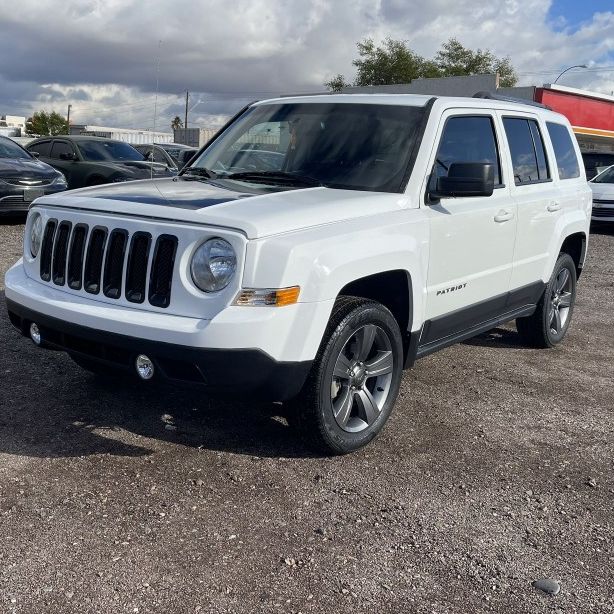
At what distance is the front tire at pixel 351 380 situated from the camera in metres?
3.83

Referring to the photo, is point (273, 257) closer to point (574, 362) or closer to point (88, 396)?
point (88, 396)

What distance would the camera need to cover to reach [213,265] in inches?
139

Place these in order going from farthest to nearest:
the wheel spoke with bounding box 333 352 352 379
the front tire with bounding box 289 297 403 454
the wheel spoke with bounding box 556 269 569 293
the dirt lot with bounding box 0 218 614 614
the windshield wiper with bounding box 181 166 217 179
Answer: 1. the wheel spoke with bounding box 556 269 569 293
2. the windshield wiper with bounding box 181 166 217 179
3. the wheel spoke with bounding box 333 352 352 379
4. the front tire with bounding box 289 297 403 454
5. the dirt lot with bounding box 0 218 614 614

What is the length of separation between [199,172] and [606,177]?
15.1m

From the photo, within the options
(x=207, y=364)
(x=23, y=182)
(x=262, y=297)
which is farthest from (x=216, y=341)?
(x=23, y=182)

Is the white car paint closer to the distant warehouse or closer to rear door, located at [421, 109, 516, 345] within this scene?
rear door, located at [421, 109, 516, 345]

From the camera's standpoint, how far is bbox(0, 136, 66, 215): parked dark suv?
12.0 metres

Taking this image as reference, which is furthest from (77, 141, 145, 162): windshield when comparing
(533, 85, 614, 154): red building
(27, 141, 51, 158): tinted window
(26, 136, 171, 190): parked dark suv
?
(533, 85, 614, 154): red building

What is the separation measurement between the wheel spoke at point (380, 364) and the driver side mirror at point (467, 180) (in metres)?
0.97

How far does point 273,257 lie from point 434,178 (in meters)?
1.49

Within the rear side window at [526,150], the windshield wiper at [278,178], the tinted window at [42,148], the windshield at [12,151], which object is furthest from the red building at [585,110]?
the windshield wiper at [278,178]

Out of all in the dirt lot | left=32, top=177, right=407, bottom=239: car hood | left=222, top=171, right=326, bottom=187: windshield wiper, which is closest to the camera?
the dirt lot

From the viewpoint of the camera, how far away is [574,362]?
631cm

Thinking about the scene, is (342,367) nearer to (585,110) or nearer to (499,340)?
(499,340)
